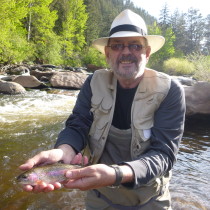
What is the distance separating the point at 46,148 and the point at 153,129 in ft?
14.0

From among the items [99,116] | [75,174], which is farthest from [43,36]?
[75,174]

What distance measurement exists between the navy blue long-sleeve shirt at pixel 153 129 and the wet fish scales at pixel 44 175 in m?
0.42

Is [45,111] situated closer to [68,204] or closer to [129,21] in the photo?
[68,204]

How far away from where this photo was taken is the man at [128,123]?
2197 mm

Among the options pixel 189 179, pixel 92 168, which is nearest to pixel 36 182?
pixel 92 168

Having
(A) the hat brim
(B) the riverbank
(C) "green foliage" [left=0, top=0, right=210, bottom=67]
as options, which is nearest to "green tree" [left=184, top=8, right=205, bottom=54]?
(C) "green foliage" [left=0, top=0, right=210, bottom=67]

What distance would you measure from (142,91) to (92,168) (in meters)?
0.98

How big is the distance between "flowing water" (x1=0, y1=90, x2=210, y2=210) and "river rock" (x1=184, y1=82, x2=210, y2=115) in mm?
586

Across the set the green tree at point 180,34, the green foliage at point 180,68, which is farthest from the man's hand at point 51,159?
the green tree at point 180,34

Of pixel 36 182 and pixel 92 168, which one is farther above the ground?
pixel 92 168

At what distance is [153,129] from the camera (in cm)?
227

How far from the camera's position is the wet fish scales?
194 cm

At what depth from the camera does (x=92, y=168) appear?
172 cm

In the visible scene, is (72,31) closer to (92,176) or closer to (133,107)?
(133,107)
